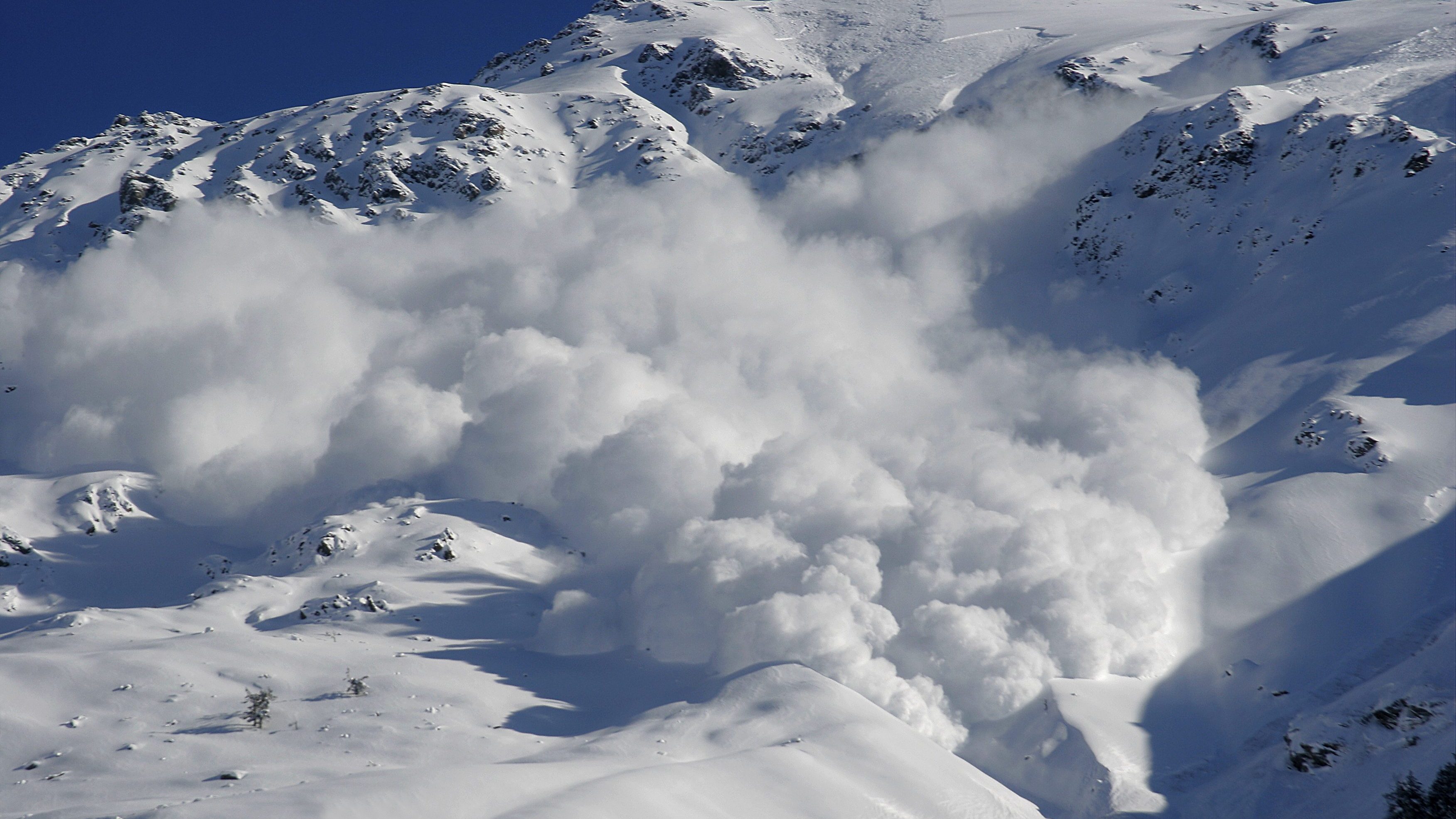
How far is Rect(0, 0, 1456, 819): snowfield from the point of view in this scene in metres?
30.7

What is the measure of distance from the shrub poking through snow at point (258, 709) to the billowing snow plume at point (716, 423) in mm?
14974

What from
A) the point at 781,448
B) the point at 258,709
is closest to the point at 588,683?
the point at 258,709

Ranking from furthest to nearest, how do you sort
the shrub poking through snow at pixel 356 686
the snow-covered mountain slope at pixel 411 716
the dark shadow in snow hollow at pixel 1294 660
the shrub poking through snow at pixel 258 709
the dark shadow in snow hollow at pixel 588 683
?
the dark shadow in snow hollow at pixel 588 683
the dark shadow in snow hollow at pixel 1294 660
the shrub poking through snow at pixel 356 686
the shrub poking through snow at pixel 258 709
the snow-covered mountain slope at pixel 411 716

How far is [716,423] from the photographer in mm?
62594

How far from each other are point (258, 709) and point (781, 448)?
104 ft

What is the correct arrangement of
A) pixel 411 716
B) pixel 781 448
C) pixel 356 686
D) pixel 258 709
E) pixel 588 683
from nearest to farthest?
pixel 258 709 → pixel 411 716 → pixel 356 686 → pixel 588 683 → pixel 781 448

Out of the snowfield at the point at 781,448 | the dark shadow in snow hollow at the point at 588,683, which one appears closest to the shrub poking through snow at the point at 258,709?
the snowfield at the point at 781,448

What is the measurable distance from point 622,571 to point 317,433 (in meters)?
36.1

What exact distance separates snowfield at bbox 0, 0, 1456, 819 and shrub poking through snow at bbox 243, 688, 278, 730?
20 centimetres

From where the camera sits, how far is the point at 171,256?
309ft

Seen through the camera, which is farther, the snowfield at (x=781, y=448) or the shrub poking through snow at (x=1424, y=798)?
the snowfield at (x=781, y=448)

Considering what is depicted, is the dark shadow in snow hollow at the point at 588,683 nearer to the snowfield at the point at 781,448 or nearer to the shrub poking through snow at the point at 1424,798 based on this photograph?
the snowfield at the point at 781,448

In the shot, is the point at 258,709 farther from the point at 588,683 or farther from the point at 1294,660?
the point at 1294,660

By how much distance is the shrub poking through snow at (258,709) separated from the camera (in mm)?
29391
